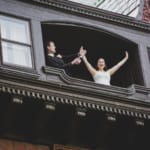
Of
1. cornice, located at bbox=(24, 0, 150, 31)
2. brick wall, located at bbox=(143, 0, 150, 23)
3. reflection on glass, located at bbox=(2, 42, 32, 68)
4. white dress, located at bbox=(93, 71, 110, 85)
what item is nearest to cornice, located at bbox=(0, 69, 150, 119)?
white dress, located at bbox=(93, 71, 110, 85)

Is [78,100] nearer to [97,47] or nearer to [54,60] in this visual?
[54,60]

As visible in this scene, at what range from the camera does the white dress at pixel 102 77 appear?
16531mm

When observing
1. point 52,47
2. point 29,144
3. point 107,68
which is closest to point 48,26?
point 52,47

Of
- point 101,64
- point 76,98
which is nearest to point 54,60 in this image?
point 101,64

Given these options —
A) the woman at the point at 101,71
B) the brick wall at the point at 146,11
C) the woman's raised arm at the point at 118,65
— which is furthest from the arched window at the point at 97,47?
the brick wall at the point at 146,11

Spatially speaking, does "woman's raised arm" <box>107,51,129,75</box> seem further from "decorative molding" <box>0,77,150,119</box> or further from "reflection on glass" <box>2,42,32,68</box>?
"reflection on glass" <box>2,42,32,68</box>

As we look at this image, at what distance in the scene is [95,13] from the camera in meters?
17.3

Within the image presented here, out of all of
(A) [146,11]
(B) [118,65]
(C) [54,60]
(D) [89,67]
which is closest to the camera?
(C) [54,60]

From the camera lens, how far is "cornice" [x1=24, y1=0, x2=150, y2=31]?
55.3 feet

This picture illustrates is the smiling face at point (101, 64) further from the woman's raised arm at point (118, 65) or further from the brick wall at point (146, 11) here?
the brick wall at point (146, 11)

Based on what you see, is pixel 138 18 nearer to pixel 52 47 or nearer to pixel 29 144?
pixel 52 47

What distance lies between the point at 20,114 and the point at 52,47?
7.50 ft

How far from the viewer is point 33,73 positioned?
1527 cm

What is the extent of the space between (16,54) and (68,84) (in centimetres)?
136
